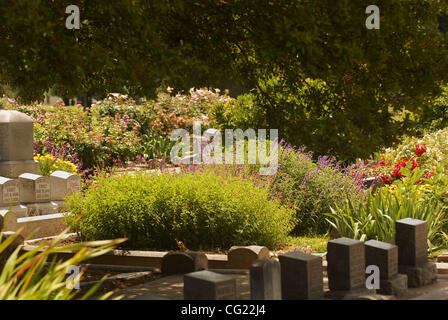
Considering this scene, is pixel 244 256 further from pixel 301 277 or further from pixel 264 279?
pixel 264 279

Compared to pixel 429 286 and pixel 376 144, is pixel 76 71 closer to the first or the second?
pixel 376 144

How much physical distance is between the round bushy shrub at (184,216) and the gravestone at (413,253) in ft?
7.16

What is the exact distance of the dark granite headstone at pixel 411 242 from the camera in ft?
19.4

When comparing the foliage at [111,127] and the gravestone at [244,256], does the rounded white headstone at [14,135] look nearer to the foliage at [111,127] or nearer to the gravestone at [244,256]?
the foliage at [111,127]

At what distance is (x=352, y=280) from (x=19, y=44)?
3397 mm

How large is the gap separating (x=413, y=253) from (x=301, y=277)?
1.69 m

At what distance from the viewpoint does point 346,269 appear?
201 inches

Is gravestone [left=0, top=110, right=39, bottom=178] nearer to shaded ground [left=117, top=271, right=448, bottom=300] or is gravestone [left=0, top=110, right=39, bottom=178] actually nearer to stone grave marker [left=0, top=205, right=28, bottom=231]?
stone grave marker [left=0, top=205, right=28, bottom=231]

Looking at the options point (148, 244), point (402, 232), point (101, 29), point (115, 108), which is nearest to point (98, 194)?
Result: point (148, 244)

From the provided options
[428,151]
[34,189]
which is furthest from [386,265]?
[428,151]

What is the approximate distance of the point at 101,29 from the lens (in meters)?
5.77
